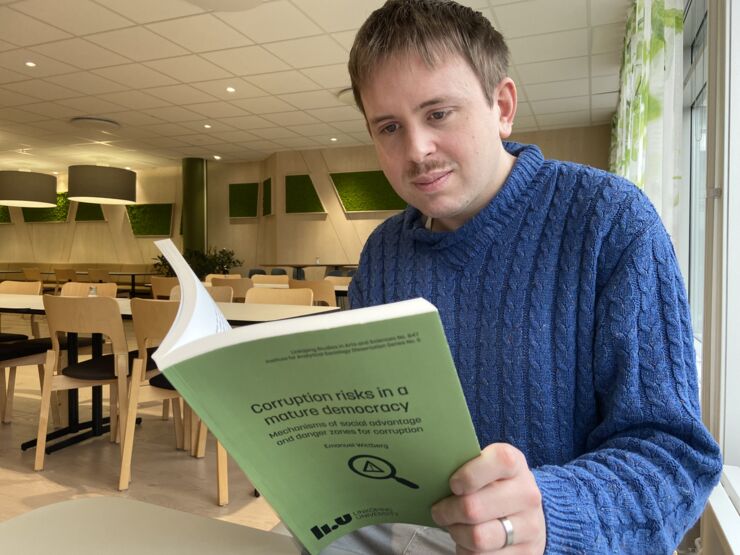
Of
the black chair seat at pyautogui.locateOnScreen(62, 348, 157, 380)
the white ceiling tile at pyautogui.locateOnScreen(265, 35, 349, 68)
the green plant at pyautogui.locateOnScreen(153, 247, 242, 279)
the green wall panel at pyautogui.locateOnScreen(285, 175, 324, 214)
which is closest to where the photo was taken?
the black chair seat at pyautogui.locateOnScreen(62, 348, 157, 380)

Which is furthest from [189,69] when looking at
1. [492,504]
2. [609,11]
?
[492,504]

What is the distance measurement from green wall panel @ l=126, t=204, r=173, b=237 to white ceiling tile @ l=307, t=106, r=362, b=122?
6251mm

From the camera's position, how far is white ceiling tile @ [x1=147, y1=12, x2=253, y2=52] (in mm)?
5027

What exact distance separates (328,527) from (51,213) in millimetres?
16456

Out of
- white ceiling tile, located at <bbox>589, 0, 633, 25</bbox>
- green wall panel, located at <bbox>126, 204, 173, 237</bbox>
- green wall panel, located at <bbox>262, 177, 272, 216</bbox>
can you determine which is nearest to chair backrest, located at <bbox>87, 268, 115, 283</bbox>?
green wall panel, located at <bbox>126, 204, 173, 237</bbox>

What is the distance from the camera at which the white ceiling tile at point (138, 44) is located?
17.3 ft

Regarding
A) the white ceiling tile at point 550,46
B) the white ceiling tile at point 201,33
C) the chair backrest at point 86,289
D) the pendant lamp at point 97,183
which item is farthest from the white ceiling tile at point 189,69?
the white ceiling tile at point 550,46

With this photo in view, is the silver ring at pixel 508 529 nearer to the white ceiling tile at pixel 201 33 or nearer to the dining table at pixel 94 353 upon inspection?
the dining table at pixel 94 353

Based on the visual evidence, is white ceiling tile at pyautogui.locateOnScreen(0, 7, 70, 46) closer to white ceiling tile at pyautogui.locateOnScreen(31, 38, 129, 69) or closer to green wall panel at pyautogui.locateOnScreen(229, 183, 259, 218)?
white ceiling tile at pyautogui.locateOnScreen(31, 38, 129, 69)

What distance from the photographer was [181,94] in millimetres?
7098

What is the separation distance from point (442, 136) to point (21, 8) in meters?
5.52

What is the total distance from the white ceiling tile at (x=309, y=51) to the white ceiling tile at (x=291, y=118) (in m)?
1.98

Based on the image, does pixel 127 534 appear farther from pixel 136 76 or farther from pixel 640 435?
pixel 136 76

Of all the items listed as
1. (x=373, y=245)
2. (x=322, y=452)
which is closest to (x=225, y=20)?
(x=373, y=245)
